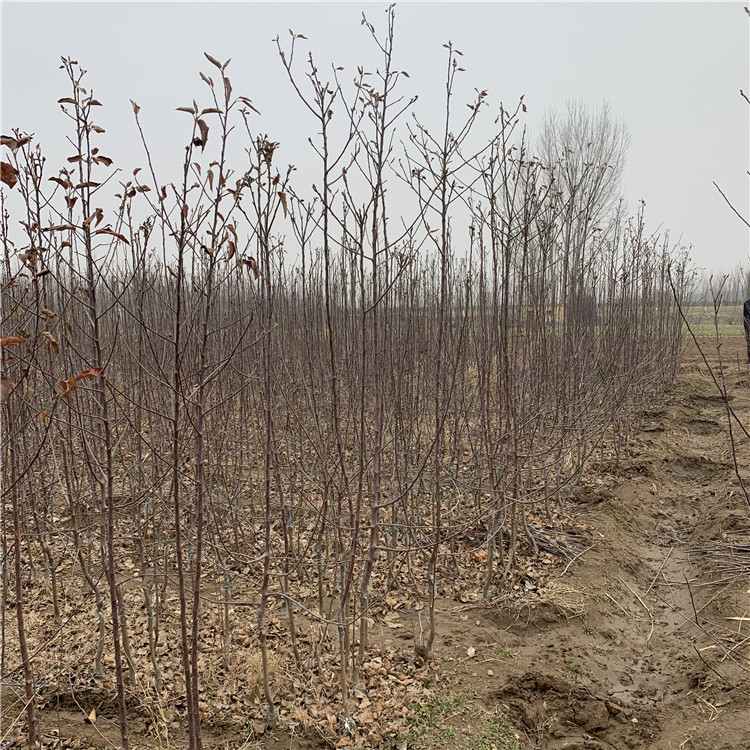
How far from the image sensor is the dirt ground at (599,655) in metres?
2.65

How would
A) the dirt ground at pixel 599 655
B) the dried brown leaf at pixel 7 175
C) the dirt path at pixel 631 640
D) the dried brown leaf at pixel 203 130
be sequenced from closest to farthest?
the dried brown leaf at pixel 7 175 < the dried brown leaf at pixel 203 130 < the dirt ground at pixel 599 655 < the dirt path at pixel 631 640

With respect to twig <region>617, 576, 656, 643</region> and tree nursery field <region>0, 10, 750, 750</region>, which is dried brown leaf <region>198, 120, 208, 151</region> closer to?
tree nursery field <region>0, 10, 750, 750</region>

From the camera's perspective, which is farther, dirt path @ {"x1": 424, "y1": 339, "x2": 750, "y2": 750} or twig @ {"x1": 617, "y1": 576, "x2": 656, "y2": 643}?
twig @ {"x1": 617, "y1": 576, "x2": 656, "y2": 643}

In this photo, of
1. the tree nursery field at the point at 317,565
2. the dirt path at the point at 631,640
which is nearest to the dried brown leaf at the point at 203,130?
the tree nursery field at the point at 317,565

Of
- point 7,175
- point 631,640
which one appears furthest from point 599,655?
point 7,175

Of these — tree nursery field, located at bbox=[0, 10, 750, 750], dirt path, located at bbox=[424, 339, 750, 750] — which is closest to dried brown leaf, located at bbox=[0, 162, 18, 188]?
tree nursery field, located at bbox=[0, 10, 750, 750]

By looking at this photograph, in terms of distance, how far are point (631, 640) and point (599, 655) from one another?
36 cm

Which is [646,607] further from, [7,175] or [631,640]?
[7,175]

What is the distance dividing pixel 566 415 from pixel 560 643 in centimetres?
230

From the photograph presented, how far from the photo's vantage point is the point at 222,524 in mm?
4215

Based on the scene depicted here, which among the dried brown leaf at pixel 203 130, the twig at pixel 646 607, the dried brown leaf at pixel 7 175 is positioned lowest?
the twig at pixel 646 607

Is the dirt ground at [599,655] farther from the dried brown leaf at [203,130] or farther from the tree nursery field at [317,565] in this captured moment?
the dried brown leaf at [203,130]

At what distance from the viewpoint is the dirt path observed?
9.12 ft

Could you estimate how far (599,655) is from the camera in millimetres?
3424
